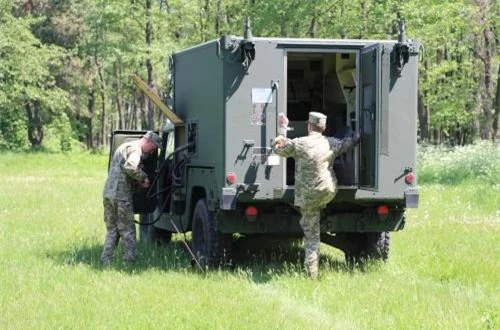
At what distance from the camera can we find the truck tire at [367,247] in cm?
1134

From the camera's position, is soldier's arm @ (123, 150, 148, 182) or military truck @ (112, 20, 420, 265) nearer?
military truck @ (112, 20, 420, 265)

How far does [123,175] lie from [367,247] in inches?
134

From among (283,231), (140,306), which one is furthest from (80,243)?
(140,306)

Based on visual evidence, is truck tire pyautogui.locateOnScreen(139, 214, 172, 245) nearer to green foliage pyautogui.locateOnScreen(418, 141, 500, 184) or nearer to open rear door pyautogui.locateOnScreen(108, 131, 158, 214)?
open rear door pyautogui.locateOnScreen(108, 131, 158, 214)

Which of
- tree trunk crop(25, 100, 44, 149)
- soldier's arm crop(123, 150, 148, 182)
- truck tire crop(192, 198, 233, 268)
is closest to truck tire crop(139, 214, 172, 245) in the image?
soldier's arm crop(123, 150, 148, 182)

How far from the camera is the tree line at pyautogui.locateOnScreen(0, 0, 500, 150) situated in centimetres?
3381

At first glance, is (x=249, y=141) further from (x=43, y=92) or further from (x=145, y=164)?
(x=43, y=92)

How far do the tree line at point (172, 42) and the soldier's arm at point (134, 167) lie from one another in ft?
68.7

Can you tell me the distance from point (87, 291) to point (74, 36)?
147ft

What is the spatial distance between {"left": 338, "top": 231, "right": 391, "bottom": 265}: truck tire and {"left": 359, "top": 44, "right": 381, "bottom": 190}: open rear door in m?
1.30

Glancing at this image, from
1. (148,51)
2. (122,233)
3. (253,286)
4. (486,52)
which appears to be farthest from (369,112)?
(148,51)

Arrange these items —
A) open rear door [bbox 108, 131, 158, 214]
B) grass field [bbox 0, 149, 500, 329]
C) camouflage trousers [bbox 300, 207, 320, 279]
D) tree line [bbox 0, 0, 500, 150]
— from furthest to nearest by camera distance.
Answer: tree line [bbox 0, 0, 500, 150] < open rear door [bbox 108, 131, 158, 214] < camouflage trousers [bbox 300, 207, 320, 279] < grass field [bbox 0, 149, 500, 329]

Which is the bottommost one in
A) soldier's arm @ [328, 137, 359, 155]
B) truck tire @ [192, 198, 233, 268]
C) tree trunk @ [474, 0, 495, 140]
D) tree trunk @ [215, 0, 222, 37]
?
truck tire @ [192, 198, 233, 268]

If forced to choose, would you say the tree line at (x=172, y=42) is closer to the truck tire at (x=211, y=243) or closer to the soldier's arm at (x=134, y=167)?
the soldier's arm at (x=134, y=167)
